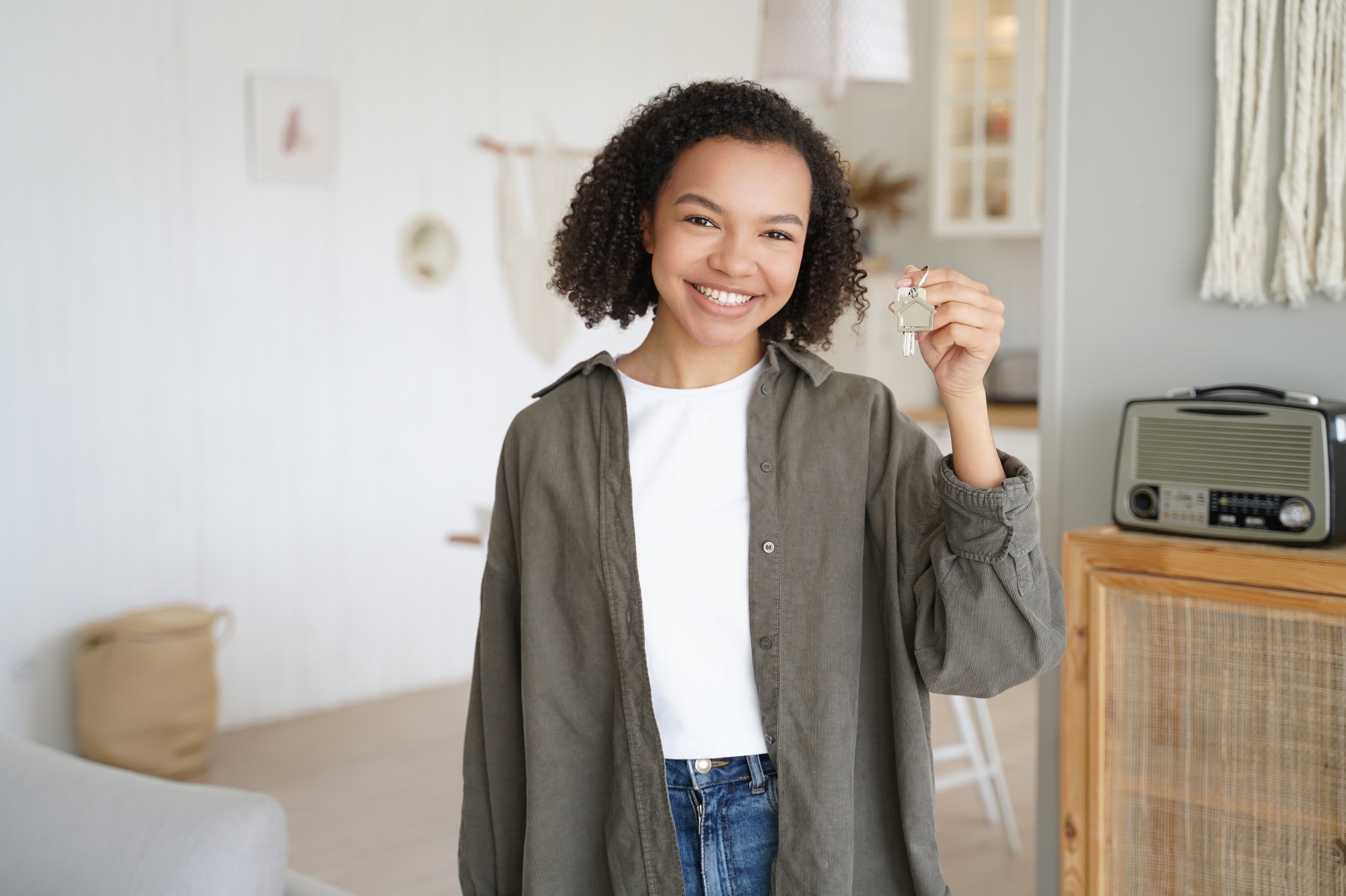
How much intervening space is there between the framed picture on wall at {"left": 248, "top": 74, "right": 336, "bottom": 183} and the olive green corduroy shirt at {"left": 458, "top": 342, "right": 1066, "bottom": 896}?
322 cm

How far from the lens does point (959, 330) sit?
3.81ft

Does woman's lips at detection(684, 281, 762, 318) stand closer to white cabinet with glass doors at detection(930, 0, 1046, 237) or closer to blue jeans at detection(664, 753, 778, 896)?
blue jeans at detection(664, 753, 778, 896)

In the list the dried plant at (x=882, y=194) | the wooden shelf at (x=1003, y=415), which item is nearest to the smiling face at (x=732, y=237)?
the wooden shelf at (x=1003, y=415)

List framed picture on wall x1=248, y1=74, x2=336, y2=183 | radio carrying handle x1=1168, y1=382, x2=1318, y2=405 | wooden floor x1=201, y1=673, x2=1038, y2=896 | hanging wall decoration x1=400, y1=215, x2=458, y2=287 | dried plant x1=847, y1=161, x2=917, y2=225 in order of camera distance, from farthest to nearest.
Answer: dried plant x1=847, y1=161, x2=917, y2=225 < hanging wall decoration x1=400, y1=215, x2=458, y2=287 < framed picture on wall x1=248, y1=74, x2=336, y2=183 < wooden floor x1=201, y1=673, x2=1038, y2=896 < radio carrying handle x1=1168, y1=382, x2=1318, y2=405

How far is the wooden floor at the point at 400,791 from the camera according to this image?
3.09 m

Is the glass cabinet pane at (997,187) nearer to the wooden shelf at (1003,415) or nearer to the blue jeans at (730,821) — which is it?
the wooden shelf at (1003,415)

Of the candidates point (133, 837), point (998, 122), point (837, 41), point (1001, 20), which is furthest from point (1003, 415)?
point (133, 837)

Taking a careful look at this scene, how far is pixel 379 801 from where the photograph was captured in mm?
3580

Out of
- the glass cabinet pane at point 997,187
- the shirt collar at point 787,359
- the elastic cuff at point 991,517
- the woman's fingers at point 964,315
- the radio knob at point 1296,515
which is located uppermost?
the glass cabinet pane at point 997,187

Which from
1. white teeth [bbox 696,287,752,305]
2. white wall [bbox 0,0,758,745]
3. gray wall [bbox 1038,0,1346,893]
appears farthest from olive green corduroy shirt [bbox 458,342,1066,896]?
white wall [bbox 0,0,758,745]

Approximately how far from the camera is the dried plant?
6.09m

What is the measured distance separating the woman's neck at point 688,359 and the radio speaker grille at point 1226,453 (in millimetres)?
833

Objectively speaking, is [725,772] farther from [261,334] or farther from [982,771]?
[261,334]

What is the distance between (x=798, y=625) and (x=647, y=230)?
20.7 inches
